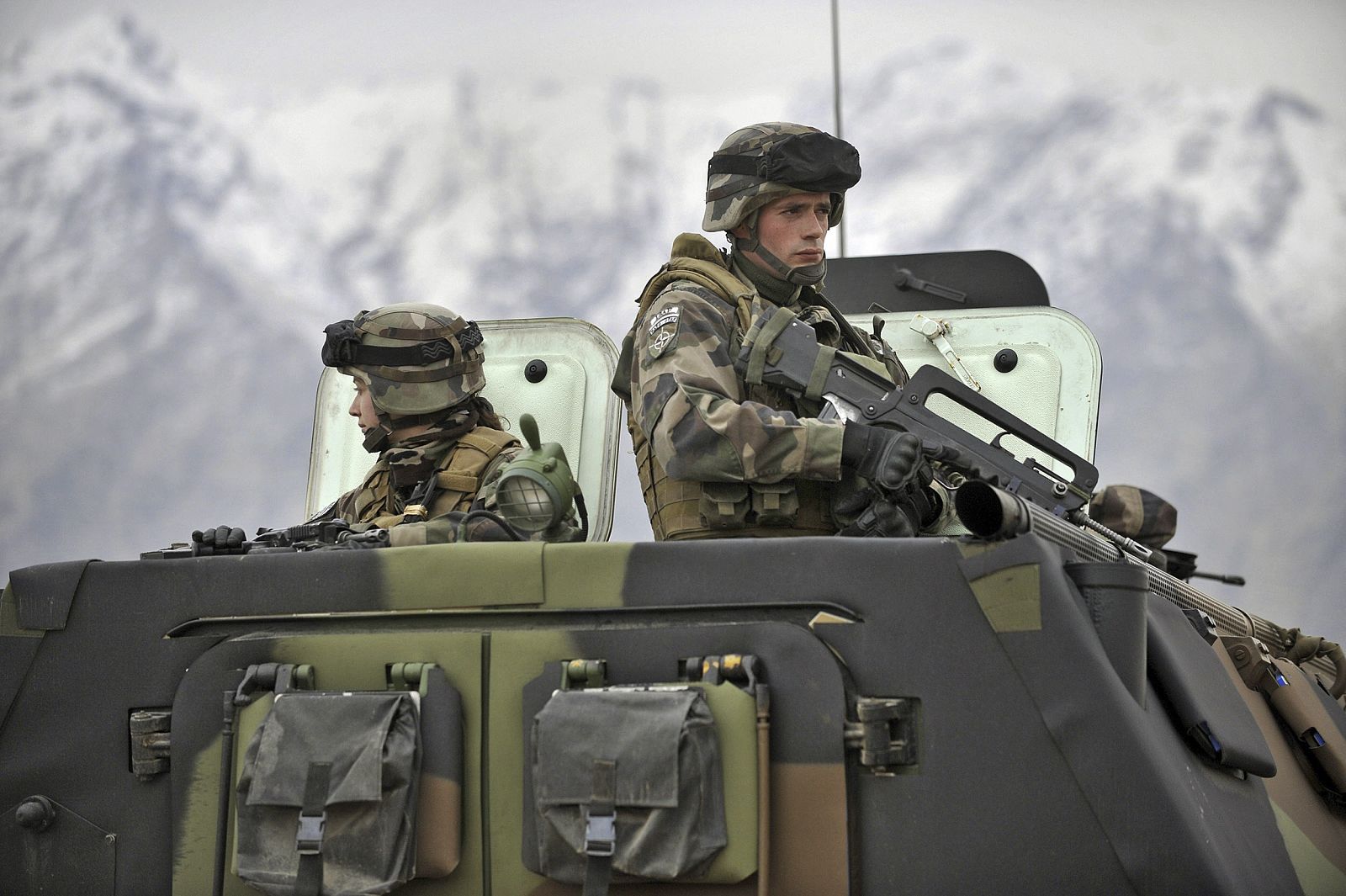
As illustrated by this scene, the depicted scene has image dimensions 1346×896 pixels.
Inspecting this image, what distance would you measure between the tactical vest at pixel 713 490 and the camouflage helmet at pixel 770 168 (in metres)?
0.15

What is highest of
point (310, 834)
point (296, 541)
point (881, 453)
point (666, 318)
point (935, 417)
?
point (666, 318)

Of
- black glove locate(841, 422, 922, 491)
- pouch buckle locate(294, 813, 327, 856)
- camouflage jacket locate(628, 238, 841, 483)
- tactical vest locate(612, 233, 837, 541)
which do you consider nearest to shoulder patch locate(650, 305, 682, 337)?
camouflage jacket locate(628, 238, 841, 483)

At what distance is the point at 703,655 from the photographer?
103 inches

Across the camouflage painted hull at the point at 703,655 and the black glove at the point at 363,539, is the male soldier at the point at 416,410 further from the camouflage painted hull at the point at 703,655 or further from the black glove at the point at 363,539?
the camouflage painted hull at the point at 703,655

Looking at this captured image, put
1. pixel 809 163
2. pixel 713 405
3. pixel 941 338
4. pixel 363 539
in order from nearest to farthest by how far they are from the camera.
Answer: pixel 363 539
pixel 713 405
pixel 809 163
pixel 941 338

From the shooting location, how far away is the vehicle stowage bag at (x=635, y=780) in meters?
2.42

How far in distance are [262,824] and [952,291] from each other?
4.03 meters

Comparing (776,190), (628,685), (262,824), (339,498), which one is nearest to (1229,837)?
(628,685)

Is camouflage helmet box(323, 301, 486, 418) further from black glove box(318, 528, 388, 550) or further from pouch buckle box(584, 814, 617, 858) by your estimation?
pouch buckle box(584, 814, 617, 858)

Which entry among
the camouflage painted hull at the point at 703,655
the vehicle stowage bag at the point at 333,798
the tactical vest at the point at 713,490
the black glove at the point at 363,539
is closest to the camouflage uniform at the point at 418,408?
the tactical vest at the point at 713,490

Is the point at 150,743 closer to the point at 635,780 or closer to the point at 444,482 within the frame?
the point at 635,780

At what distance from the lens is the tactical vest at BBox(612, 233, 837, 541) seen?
3578 millimetres

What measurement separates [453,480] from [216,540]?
6.80 feet

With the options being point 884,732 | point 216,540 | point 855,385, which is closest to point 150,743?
point 216,540
